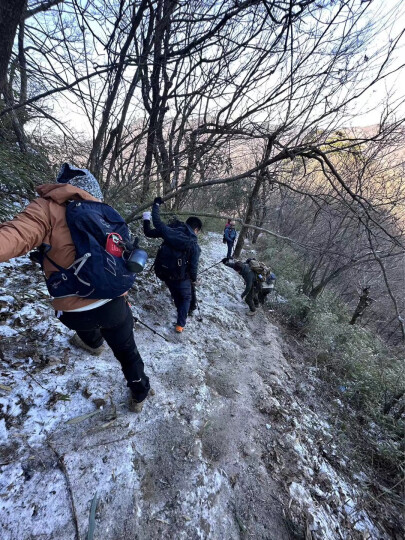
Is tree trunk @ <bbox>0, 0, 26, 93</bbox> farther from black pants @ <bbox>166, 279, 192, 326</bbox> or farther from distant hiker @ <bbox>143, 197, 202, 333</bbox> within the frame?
black pants @ <bbox>166, 279, 192, 326</bbox>

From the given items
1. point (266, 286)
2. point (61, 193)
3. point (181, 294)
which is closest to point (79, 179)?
point (61, 193)

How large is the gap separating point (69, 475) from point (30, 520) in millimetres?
285

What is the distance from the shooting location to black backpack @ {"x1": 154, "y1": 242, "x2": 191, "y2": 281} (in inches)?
155

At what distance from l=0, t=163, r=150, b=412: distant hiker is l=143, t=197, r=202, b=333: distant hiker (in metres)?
2.07

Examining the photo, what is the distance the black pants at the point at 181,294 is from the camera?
4104 mm

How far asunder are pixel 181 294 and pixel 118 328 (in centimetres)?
227

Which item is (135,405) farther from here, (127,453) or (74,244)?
(74,244)

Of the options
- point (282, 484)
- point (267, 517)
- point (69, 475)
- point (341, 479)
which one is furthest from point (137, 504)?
point (341, 479)

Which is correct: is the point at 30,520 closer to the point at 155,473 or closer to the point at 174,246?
the point at 155,473

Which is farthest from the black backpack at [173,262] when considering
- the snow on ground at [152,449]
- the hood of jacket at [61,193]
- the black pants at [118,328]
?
the hood of jacket at [61,193]

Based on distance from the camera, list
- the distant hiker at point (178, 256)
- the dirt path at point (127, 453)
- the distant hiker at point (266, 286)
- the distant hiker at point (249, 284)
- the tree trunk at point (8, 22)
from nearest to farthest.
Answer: the dirt path at point (127, 453) < the tree trunk at point (8, 22) < the distant hiker at point (178, 256) < the distant hiker at point (249, 284) < the distant hiker at point (266, 286)

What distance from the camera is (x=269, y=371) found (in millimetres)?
4262

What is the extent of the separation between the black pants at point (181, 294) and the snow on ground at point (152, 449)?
1.89 feet

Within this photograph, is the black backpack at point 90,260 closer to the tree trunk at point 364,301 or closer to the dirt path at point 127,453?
the dirt path at point 127,453
